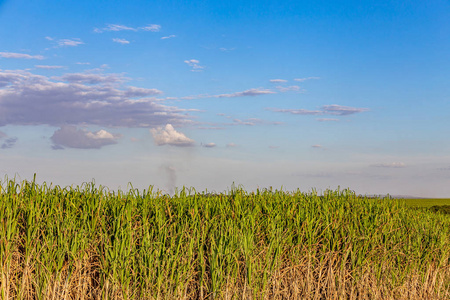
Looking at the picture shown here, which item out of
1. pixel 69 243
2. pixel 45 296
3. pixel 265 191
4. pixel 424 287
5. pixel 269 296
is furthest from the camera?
pixel 265 191

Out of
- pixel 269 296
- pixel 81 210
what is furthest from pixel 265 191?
pixel 81 210

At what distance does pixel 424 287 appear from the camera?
8.31 meters

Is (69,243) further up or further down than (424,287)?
further up

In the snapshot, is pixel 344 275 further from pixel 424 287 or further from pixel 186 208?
pixel 186 208

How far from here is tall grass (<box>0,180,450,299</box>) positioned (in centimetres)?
582

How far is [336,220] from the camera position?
8.05 m

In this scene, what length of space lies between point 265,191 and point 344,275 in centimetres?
358

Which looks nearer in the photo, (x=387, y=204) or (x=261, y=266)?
(x=261, y=266)

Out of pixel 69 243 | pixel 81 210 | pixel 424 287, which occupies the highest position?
pixel 81 210

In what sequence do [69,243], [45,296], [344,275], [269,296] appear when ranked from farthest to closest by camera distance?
[344,275] → [269,296] → [69,243] → [45,296]

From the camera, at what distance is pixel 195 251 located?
6.45m

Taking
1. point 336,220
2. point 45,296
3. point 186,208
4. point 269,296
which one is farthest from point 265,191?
point 45,296

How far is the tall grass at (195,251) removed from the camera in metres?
5.82

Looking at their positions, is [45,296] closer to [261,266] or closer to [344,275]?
[261,266]
